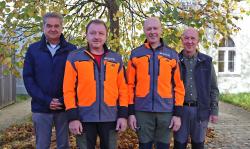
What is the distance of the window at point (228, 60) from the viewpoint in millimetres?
19984

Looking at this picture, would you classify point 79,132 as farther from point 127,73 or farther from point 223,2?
point 223,2

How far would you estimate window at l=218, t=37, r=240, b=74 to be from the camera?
19984 millimetres

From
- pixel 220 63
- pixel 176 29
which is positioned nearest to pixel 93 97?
pixel 176 29

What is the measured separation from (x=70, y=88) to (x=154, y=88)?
894 millimetres

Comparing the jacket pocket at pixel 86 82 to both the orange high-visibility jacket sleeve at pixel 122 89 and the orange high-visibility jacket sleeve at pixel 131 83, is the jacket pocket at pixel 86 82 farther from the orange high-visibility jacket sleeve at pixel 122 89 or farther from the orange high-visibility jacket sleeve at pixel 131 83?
the orange high-visibility jacket sleeve at pixel 131 83

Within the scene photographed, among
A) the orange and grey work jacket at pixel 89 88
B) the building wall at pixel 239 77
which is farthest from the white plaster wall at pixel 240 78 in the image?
the orange and grey work jacket at pixel 89 88

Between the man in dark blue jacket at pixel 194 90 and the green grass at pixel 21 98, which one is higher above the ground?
the man in dark blue jacket at pixel 194 90

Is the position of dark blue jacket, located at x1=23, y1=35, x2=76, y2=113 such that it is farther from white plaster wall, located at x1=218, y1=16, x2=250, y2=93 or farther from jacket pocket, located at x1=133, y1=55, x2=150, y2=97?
white plaster wall, located at x1=218, y1=16, x2=250, y2=93

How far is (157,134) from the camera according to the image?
15.5ft

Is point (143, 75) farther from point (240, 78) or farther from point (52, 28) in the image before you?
point (240, 78)

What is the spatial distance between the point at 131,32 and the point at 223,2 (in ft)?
6.10

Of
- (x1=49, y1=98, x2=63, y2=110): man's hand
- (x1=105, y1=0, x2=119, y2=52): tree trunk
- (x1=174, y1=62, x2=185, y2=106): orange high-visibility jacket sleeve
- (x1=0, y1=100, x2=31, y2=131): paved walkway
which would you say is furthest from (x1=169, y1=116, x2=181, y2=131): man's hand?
(x1=0, y1=100, x2=31, y2=131): paved walkway

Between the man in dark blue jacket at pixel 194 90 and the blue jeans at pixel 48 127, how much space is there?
1.28 m

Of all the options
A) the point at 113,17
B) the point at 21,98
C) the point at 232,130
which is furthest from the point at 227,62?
the point at 113,17
